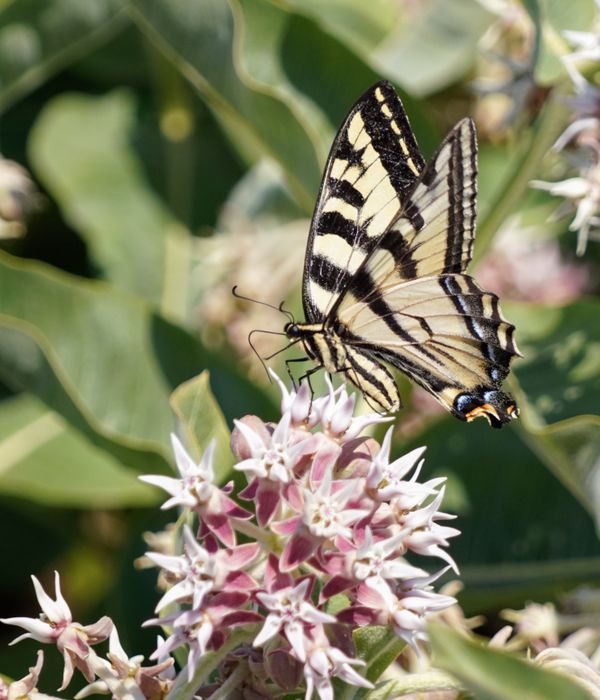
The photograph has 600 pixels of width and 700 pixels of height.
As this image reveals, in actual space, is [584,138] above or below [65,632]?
above

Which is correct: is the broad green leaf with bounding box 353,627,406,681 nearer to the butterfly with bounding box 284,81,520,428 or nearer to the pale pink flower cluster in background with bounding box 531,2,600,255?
the butterfly with bounding box 284,81,520,428

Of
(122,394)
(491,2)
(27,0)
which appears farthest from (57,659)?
(491,2)

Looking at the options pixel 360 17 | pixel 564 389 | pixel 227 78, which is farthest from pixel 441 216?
pixel 360 17

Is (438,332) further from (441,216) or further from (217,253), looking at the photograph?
(217,253)

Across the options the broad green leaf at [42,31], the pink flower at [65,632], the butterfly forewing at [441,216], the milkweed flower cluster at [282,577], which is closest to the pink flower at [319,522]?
the milkweed flower cluster at [282,577]

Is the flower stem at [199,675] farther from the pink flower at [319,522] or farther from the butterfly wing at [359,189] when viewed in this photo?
the butterfly wing at [359,189]

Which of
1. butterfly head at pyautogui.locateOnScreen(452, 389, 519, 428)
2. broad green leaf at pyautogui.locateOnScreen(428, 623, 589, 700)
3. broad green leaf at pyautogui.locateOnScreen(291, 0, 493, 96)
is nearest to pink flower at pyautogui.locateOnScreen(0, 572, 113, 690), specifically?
broad green leaf at pyautogui.locateOnScreen(428, 623, 589, 700)
